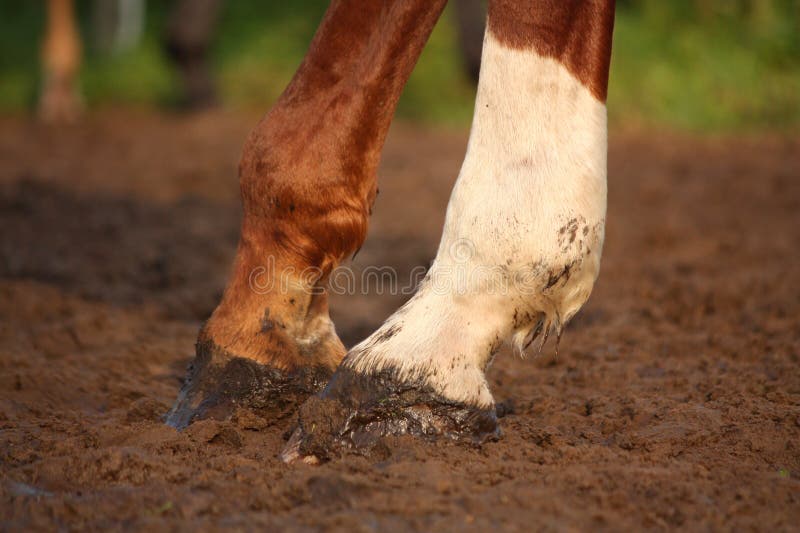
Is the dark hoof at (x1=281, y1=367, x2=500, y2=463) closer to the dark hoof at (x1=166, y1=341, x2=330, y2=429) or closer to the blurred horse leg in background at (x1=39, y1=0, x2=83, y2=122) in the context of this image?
the dark hoof at (x1=166, y1=341, x2=330, y2=429)

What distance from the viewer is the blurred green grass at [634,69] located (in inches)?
300

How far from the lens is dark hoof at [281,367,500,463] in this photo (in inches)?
72.1

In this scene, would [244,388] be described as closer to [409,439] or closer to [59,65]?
[409,439]

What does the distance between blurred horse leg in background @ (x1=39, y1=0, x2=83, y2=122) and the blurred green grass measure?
67 cm

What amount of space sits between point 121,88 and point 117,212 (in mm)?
4138

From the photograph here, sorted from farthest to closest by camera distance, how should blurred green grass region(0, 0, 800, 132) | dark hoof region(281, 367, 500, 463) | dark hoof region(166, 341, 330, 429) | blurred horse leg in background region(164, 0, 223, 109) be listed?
1. blurred green grass region(0, 0, 800, 132)
2. blurred horse leg in background region(164, 0, 223, 109)
3. dark hoof region(166, 341, 330, 429)
4. dark hoof region(281, 367, 500, 463)

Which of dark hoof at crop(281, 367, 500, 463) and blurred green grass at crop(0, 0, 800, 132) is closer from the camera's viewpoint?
dark hoof at crop(281, 367, 500, 463)

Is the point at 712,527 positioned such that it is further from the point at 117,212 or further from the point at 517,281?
the point at 117,212

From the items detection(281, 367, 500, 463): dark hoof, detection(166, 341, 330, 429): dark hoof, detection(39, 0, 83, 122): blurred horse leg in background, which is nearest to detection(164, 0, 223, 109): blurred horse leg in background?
detection(39, 0, 83, 122): blurred horse leg in background

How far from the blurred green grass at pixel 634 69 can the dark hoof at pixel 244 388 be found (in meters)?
5.83

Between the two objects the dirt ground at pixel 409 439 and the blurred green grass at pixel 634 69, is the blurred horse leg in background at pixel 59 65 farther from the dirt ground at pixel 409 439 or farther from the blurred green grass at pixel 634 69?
the dirt ground at pixel 409 439

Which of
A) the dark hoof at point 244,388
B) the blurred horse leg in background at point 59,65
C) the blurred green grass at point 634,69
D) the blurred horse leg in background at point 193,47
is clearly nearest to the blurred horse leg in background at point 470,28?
the blurred green grass at point 634,69

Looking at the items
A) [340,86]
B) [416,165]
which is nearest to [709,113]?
[416,165]

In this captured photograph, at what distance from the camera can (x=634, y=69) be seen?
8094 millimetres
